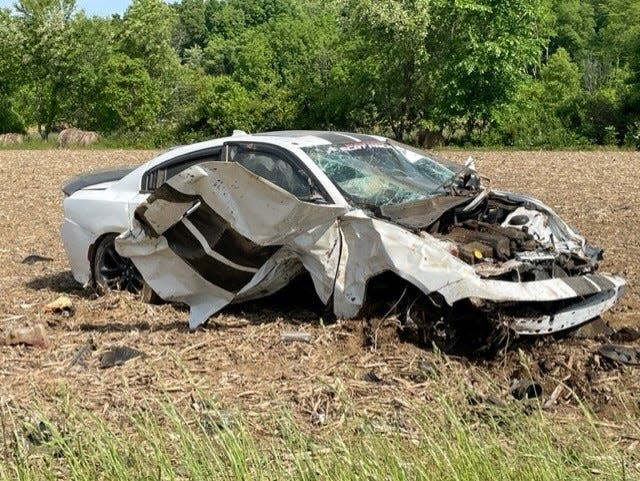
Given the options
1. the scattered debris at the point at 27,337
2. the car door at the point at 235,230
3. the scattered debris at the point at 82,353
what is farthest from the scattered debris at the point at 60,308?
the scattered debris at the point at 82,353

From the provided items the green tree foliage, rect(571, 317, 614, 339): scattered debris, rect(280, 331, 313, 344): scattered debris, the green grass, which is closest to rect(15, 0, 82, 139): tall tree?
rect(280, 331, 313, 344): scattered debris

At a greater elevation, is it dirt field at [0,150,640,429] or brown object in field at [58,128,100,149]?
dirt field at [0,150,640,429]

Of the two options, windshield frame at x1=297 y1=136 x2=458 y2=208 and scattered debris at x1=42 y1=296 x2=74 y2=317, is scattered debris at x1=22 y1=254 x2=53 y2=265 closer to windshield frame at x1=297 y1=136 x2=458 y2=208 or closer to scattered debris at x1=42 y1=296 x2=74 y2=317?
scattered debris at x1=42 y1=296 x2=74 y2=317

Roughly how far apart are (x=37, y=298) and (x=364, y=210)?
3764mm

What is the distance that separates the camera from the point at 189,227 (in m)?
8.14

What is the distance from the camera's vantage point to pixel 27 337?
771cm

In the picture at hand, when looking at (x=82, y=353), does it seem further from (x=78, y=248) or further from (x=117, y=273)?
(x=78, y=248)

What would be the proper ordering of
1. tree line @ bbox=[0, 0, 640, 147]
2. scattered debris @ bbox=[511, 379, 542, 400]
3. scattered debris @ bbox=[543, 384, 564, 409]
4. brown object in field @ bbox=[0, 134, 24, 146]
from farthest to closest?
brown object in field @ bbox=[0, 134, 24, 146]
tree line @ bbox=[0, 0, 640, 147]
scattered debris @ bbox=[511, 379, 542, 400]
scattered debris @ bbox=[543, 384, 564, 409]

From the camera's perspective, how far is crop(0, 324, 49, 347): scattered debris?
7.70 metres

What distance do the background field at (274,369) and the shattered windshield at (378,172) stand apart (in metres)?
1.07

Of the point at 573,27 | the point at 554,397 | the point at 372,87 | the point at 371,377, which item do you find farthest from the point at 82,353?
the point at 573,27

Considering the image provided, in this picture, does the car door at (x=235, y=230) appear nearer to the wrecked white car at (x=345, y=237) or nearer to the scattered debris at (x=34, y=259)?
the wrecked white car at (x=345, y=237)

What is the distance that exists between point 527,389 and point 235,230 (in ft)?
8.98

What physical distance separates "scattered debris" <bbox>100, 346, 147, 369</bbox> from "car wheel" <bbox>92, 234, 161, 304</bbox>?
1454 mm
